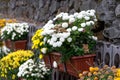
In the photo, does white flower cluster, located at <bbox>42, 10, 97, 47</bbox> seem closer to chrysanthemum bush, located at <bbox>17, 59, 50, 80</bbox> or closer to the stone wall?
the stone wall

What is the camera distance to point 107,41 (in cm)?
540

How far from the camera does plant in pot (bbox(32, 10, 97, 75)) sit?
15.8 ft

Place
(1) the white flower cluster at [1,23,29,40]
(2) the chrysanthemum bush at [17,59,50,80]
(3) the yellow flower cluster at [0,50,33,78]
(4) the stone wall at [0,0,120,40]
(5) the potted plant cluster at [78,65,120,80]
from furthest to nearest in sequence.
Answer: (1) the white flower cluster at [1,23,29,40] < (3) the yellow flower cluster at [0,50,33,78] < (2) the chrysanthemum bush at [17,59,50,80] < (4) the stone wall at [0,0,120,40] < (5) the potted plant cluster at [78,65,120,80]

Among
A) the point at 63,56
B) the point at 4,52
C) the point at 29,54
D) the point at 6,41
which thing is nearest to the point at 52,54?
the point at 63,56

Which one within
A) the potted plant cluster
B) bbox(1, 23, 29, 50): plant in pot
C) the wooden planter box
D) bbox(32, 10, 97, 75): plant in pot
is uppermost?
bbox(1, 23, 29, 50): plant in pot

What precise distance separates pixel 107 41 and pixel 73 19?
24.7 inches

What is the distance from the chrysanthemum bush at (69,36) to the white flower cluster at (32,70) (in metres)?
0.89

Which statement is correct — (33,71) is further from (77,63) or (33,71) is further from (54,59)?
(77,63)

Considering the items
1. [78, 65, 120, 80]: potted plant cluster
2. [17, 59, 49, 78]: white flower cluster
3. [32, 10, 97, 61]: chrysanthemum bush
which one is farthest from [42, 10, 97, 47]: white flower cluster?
[17, 59, 49, 78]: white flower cluster

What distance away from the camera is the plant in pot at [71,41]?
482 cm

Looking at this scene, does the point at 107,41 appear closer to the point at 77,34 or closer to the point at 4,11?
the point at 77,34

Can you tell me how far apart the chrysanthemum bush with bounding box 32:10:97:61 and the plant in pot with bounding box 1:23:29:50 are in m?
2.56

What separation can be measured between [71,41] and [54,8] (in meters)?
3.14

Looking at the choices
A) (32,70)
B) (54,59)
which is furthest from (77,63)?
(32,70)
